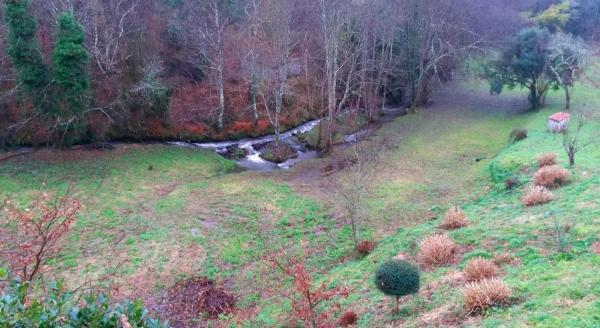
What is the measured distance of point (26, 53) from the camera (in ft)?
81.9

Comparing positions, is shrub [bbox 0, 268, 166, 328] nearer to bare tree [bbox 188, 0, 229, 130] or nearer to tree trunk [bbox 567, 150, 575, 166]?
tree trunk [bbox 567, 150, 575, 166]

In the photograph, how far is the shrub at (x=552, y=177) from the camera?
17812mm

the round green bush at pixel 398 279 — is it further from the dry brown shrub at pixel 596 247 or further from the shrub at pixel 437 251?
the dry brown shrub at pixel 596 247

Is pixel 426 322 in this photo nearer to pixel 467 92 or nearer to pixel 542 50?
pixel 542 50

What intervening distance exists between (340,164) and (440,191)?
22.0 feet

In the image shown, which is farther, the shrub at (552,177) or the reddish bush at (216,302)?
the shrub at (552,177)

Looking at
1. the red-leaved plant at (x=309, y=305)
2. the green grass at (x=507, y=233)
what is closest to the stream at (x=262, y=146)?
the green grass at (x=507, y=233)

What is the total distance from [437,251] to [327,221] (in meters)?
7.52

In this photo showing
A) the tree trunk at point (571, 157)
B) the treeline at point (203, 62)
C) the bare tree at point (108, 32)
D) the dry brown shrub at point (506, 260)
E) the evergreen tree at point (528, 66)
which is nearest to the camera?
the dry brown shrub at point (506, 260)

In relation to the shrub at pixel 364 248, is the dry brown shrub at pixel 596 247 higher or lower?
higher

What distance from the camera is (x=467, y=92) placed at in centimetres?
4441

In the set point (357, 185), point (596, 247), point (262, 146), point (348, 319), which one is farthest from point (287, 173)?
point (596, 247)

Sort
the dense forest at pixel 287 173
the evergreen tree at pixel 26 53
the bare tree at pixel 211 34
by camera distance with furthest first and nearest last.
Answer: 1. the bare tree at pixel 211 34
2. the evergreen tree at pixel 26 53
3. the dense forest at pixel 287 173

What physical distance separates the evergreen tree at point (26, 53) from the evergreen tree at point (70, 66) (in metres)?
0.82
